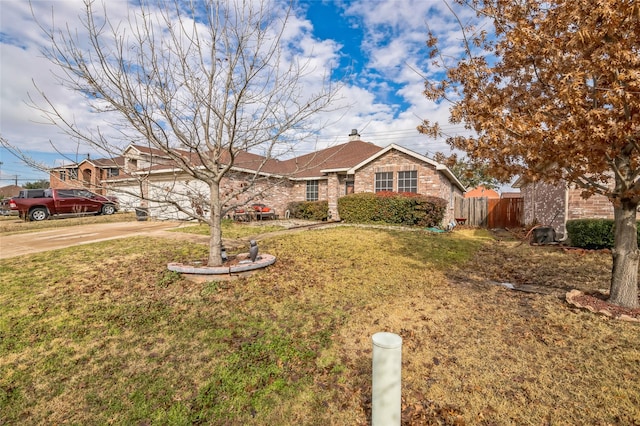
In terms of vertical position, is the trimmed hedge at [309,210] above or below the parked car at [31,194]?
below

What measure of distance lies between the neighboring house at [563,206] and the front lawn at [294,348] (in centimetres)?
562

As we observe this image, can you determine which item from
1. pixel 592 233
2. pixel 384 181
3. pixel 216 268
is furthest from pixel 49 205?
pixel 592 233

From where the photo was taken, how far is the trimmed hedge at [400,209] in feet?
48.0

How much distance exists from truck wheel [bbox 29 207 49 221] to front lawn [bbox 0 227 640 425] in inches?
576

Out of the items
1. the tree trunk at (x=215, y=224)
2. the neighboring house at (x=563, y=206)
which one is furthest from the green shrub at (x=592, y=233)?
the tree trunk at (x=215, y=224)

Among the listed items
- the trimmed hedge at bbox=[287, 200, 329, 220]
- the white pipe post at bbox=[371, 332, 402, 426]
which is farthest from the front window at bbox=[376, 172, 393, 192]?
the white pipe post at bbox=[371, 332, 402, 426]

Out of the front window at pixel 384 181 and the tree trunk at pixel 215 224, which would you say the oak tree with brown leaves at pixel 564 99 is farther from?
the front window at pixel 384 181

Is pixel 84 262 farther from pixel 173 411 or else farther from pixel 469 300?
pixel 469 300

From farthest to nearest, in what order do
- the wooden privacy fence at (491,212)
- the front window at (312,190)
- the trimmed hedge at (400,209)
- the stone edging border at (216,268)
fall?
the front window at (312,190), the wooden privacy fence at (491,212), the trimmed hedge at (400,209), the stone edging border at (216,268)

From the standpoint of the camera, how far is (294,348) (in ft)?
12.2

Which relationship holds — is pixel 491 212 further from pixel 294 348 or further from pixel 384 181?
pixel 294 348

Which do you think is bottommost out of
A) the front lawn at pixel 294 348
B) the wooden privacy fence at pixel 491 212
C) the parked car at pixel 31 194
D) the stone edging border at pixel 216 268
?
the front lawn at pixel 294 348

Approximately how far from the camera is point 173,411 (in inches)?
108

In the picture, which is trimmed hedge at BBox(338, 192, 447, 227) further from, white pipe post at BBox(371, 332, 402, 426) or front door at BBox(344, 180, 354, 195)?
white pipe post at BBox(371, 332, 402, 426)
